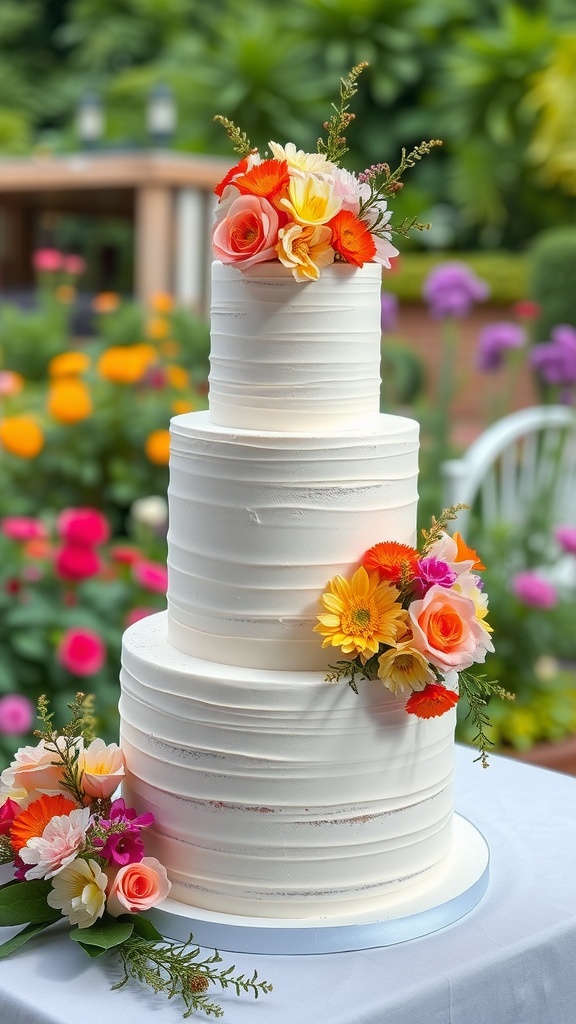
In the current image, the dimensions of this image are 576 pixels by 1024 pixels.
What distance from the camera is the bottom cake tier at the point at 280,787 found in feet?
4.26

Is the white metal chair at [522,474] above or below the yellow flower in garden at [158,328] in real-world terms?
below

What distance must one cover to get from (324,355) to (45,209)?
6.04m

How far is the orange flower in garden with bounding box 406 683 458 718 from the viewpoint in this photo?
130cm

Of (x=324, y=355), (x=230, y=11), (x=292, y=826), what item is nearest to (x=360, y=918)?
(x=292, y=826)

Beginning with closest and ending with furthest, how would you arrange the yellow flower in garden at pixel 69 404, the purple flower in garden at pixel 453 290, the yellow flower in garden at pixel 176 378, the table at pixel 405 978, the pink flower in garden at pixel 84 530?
the table at pixel 405 978 < the pink flower in garden at pixel 84 530 < the yellow flower in garden at pixel 69 404 < the purple flower in garden at pixel 453 290 < the yellow flower in garden at pixel 176 378

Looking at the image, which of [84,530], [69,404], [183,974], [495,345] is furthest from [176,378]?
[183,974]

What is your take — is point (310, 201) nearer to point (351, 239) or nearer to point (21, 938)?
point (351, 239)

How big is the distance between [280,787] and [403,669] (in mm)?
179

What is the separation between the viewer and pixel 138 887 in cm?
129

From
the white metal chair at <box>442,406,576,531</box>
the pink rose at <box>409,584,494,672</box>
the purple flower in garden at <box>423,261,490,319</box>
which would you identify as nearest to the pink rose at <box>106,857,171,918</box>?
the pink rose at <box>409,584,494,672</box>

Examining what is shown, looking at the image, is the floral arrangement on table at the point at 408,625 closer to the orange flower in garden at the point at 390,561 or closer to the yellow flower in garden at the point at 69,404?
the orange flower in garden at the point at 390,561

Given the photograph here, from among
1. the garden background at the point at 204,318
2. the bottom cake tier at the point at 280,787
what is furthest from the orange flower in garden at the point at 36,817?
the garden background at the point at 204,318

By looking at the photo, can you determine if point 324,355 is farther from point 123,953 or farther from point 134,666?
point 123,953

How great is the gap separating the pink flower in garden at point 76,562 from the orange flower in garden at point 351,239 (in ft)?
4.42
